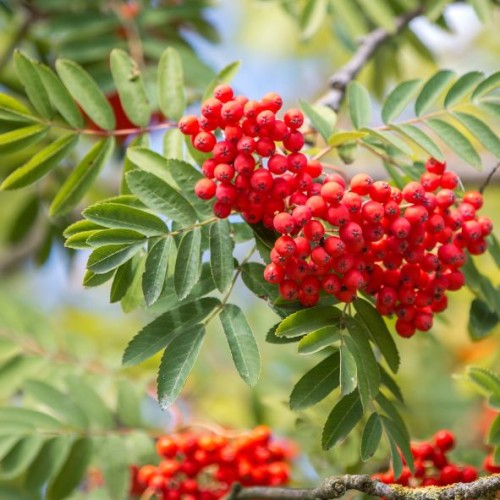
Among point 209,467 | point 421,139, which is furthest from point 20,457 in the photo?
point 421,139

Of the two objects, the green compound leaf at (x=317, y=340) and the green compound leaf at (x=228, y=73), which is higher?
the green compound leaf at (x=228, y=73)

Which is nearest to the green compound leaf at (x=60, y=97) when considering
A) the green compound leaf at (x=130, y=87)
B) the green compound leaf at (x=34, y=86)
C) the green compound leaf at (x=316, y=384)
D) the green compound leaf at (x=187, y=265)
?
the green compound leaf at (x=34, y=86)

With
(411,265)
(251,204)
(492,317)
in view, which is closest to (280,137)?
(251,204)

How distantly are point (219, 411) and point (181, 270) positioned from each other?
5.92 feet

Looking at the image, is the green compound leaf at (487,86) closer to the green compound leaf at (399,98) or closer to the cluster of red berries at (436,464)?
the green compound leaf at (399,98)

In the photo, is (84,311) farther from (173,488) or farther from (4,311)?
(173,488)

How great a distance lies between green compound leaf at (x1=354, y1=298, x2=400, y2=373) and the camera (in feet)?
5.60

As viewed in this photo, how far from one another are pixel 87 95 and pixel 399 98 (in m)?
0.82

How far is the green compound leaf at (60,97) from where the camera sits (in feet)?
6.60

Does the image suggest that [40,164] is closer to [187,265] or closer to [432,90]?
[187,265]

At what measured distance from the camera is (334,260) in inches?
62.3

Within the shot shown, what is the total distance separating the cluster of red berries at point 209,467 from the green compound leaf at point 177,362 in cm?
79

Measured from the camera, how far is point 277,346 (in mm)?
3549

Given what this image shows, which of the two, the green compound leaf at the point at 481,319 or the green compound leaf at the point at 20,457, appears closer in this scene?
the green compound leaf at the point at 481,319
